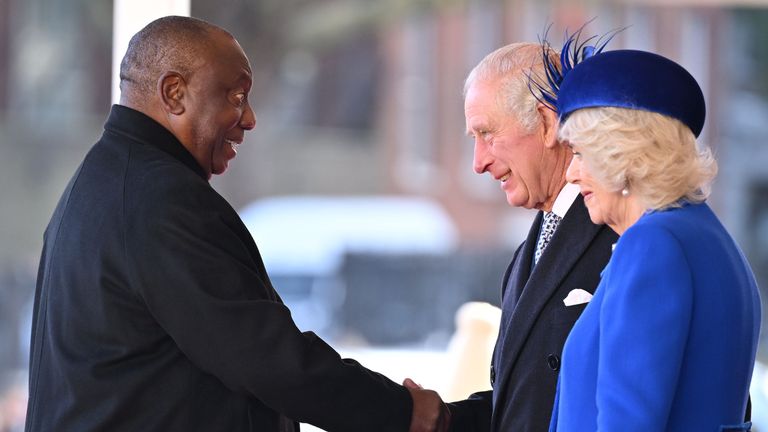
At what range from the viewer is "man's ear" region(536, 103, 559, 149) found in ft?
7.93

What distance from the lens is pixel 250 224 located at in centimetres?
1587

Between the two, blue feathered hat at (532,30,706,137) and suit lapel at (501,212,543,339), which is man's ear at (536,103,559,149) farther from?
blue feathered hat at (532,30,706,137)

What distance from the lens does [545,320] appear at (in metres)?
2.29

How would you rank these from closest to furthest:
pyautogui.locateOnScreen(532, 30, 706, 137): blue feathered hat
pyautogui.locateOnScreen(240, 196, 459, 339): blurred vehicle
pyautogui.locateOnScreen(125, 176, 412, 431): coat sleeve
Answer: pyautogui.locateOnScreen(532, 30, 706, 137): blue feathered hat < pyautogui.locateOnScreen(125, 176, 412, 431): coat sleeve < pyautogui.locateOnScreen(240, 196, 459, 339): blurred vehicle

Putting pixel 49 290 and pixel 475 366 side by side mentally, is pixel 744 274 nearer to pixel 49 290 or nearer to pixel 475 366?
pixel 49 290

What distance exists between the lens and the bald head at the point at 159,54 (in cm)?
239

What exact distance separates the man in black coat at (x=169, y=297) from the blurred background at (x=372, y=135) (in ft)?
38.1

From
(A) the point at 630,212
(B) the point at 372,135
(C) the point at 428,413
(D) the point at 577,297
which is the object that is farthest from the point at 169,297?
(B) the point at 372,135

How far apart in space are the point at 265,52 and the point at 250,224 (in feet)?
8.67

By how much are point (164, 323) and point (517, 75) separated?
902 mm

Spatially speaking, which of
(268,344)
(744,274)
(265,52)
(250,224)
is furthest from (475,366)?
(250,224)

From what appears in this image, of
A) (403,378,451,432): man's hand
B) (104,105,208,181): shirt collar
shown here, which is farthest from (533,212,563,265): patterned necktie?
(104,105,208,181): shirt collar

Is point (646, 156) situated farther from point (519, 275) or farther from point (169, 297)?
point (169, 297)

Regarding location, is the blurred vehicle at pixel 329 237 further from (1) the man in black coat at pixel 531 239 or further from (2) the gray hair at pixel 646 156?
(2) the gray hair at pixel 646 156
